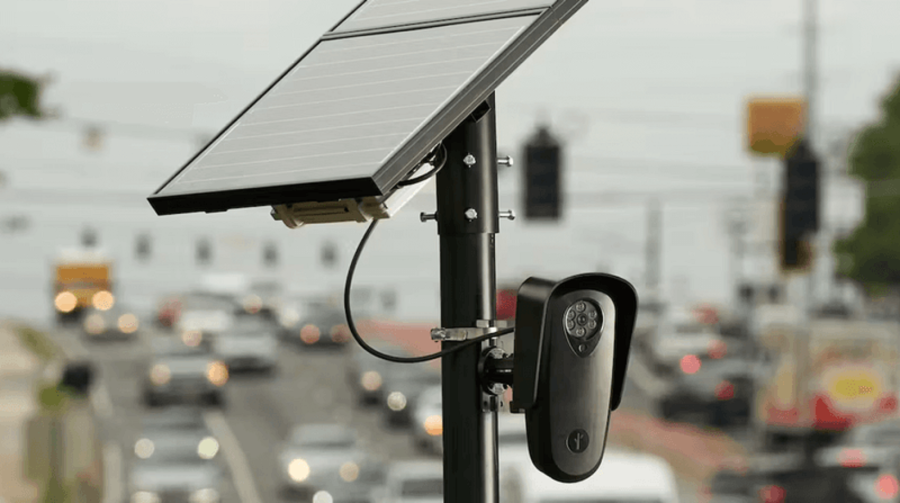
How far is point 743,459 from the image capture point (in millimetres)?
32438

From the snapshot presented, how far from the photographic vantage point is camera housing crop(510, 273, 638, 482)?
3014 millimetres

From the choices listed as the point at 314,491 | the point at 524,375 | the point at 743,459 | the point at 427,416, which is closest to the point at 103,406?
the point at 427,416

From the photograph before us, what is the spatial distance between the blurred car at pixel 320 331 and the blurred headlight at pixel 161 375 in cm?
1821

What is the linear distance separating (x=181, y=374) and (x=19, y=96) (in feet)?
47.3

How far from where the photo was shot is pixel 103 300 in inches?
2239

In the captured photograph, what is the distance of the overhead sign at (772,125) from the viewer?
19.9 m

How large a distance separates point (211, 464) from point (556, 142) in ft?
32.6

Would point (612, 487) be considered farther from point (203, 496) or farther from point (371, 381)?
point (371, 381)

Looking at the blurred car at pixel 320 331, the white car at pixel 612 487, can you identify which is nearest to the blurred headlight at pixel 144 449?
the white car at pixel 612 487

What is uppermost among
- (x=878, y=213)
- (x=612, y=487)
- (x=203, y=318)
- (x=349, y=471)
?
(x=878, y=213)

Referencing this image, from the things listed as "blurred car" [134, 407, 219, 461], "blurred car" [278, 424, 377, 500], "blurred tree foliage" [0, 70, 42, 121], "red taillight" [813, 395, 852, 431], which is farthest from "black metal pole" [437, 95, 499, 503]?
"red taillight" [813, 395, 852, 431]

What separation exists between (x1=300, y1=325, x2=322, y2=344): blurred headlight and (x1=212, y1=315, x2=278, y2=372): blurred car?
9020 mm

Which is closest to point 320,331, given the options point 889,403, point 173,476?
point 889,403

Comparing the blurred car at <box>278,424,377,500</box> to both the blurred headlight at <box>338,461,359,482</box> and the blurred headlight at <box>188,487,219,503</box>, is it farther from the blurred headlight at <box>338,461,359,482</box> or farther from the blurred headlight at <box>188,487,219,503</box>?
the blurred headlight at <box>188,487,219,503</box>
